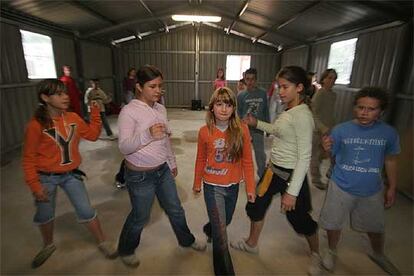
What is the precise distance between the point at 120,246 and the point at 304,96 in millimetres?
1930

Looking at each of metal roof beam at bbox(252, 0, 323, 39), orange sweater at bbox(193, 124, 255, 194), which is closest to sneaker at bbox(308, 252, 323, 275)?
orange sweater at bbox(193, 124, 255, 194)

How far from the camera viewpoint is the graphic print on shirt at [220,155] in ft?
6.05

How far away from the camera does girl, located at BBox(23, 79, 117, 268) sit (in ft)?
6.18

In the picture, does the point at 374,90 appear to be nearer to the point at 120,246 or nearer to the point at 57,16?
the point at 120,246

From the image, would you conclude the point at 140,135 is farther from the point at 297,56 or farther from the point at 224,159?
the point at 297,56

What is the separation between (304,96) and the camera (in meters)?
1.89

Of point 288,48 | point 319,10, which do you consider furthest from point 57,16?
point 288,48

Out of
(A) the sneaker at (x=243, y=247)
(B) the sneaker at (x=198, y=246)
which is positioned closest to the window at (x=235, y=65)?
(A) the sneaker at (x=243, y=247)

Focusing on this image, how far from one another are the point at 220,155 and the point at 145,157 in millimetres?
551

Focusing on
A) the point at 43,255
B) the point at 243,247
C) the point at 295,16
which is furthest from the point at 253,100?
the point at 295,16

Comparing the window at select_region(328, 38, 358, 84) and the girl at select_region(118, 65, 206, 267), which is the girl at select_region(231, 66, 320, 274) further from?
the window at select_region(328, 38, 358, 84)

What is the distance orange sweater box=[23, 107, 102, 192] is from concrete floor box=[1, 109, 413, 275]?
0.85 metres

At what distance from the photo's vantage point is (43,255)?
7.32 feet

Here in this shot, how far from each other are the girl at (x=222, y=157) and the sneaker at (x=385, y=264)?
4.40 ft
